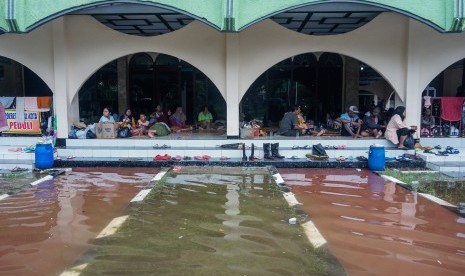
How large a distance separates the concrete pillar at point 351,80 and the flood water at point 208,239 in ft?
33.1

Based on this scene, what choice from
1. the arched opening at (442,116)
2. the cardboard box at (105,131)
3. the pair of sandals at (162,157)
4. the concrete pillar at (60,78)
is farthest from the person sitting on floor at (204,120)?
the arched opening at (442,116)

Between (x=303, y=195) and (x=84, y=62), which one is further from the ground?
(x=84, y=62)

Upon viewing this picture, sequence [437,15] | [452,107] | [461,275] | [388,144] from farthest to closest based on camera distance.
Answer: [452,107] < [388,144] < [437,15] < [461,275]

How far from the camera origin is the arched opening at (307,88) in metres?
17.8

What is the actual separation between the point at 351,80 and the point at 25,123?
12.2 meters

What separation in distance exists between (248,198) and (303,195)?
45.0 inches

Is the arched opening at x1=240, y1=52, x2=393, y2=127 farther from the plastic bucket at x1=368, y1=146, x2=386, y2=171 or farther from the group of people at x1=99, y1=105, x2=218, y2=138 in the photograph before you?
the plastic bucket at x1=368, y1=146, x2=386, y2=171

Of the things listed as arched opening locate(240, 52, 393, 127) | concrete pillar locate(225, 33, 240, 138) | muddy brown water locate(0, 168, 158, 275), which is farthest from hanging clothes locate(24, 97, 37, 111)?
arched opening locate(240, 52, 393, 127)

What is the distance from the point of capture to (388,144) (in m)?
12.9

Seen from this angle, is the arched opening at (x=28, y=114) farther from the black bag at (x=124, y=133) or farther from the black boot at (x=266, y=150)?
the black boot at (x=266, y=150)

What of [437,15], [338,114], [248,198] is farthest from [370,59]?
[248,198]

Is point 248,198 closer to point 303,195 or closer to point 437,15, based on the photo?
point 303,195

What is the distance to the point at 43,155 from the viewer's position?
443 inches

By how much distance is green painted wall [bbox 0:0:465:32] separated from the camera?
36.3 ft
